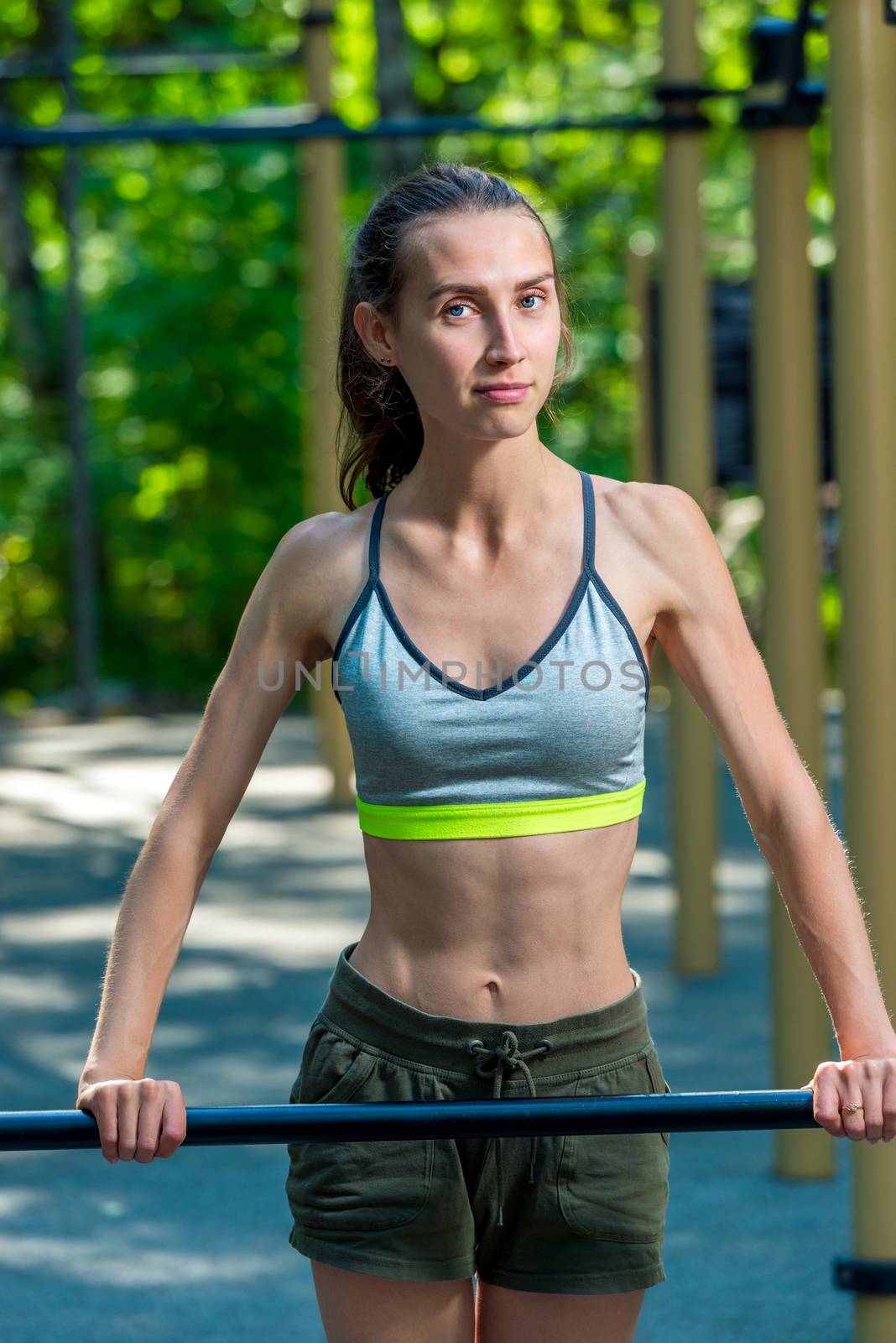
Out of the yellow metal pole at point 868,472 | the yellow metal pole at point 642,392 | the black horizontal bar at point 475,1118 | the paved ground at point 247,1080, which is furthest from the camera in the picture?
the yellow metal pole at point 642,392

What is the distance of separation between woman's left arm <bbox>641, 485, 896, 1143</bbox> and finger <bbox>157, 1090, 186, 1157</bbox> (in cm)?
63

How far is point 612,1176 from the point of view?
1.99m

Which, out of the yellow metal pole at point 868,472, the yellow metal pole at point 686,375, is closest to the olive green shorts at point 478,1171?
the yellow metal pole at point 868,472

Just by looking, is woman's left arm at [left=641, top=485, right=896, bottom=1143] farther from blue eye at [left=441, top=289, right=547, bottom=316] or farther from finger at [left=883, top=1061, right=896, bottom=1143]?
blue eye at [left=441, top=289, right=547, bottom=316]

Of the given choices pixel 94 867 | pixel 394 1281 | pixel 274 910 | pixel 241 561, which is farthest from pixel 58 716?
pixel 394 1281

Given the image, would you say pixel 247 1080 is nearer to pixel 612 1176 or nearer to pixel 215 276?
pixel 612 1176

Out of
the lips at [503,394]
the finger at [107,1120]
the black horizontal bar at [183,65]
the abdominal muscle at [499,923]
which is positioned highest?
the black horizontal bar at [183,65]

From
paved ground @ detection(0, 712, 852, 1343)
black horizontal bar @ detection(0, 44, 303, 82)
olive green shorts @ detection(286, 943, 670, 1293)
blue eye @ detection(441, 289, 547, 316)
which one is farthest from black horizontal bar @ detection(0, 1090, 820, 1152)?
Result: black horizontal bar @ detection(0, 44, 303, 82)

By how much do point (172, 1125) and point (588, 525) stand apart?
722mm

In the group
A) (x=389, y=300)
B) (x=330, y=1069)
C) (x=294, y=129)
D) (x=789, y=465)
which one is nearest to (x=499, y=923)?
(x=330, y=1069)

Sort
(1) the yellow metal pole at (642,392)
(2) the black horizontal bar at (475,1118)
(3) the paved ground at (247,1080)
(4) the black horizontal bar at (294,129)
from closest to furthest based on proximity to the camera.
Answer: (2) the black horizontal bar at (475,1118)
(3) the paved ground at (247,1080)
(4) the black horizontal bar at (294,129)
(1) the yellow metal pole at (642,392)

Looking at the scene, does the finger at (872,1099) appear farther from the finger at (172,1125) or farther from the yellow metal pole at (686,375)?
the yellow metal pole at (686,375)

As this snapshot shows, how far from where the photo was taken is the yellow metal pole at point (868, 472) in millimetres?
3271

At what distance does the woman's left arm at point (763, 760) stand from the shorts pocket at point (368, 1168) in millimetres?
406
